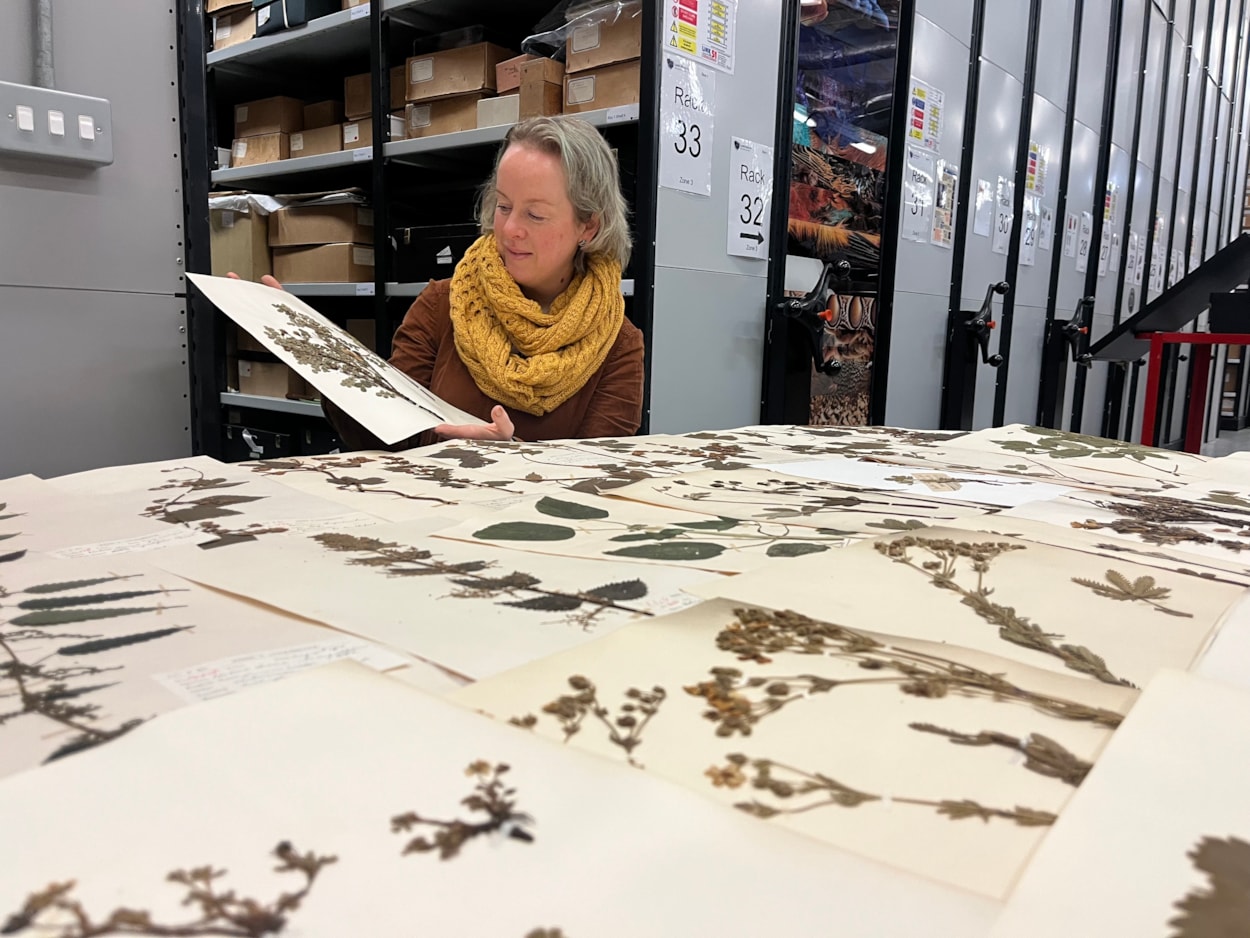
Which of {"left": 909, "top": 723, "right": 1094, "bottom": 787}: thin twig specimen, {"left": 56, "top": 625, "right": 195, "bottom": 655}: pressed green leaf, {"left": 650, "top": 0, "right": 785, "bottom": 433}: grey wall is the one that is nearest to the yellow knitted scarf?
{"left": 650, "top": 0, "right": 785, "bottom": 433}: grey wall

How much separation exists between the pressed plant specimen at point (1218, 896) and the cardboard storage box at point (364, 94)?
2.81 m

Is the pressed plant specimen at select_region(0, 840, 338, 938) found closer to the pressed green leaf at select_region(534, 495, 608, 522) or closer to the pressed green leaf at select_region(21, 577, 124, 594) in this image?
the pressed green leaf at select_region(21, 577, 124, 594)

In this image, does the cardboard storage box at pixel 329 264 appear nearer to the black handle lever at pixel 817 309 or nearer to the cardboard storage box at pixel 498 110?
the cardboard storage box at pixel 498 110

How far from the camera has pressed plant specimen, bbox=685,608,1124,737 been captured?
0.34m

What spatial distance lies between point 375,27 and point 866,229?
1598 mm

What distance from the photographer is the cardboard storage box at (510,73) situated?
7.29 feet

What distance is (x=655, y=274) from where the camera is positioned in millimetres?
2016

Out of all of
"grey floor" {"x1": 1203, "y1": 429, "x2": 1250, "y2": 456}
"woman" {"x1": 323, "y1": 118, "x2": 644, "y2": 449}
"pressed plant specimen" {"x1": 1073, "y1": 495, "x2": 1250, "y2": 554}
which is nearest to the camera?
"pressed plant specimen" {"x1": 1073, "y1": 495, "x2": 1250, "y2": 554}

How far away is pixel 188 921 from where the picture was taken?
211 millimetres

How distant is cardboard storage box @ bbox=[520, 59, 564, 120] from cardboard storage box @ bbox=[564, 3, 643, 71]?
4cm

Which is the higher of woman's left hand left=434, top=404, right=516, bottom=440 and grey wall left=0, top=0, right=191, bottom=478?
grey wall left=0, top=0, right=191, bottom=478

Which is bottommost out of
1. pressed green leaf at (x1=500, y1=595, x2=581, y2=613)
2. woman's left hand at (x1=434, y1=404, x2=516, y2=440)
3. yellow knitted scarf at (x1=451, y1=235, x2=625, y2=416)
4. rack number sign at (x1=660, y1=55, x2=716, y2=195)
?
pressed green leaf at (x1=500, y1=595, x2=581, y2=613)

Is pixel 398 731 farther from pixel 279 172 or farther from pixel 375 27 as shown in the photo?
pixel 279 172

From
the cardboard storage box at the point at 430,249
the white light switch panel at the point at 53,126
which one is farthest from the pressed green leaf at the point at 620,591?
the cardboard storage box at the point at 430,249
